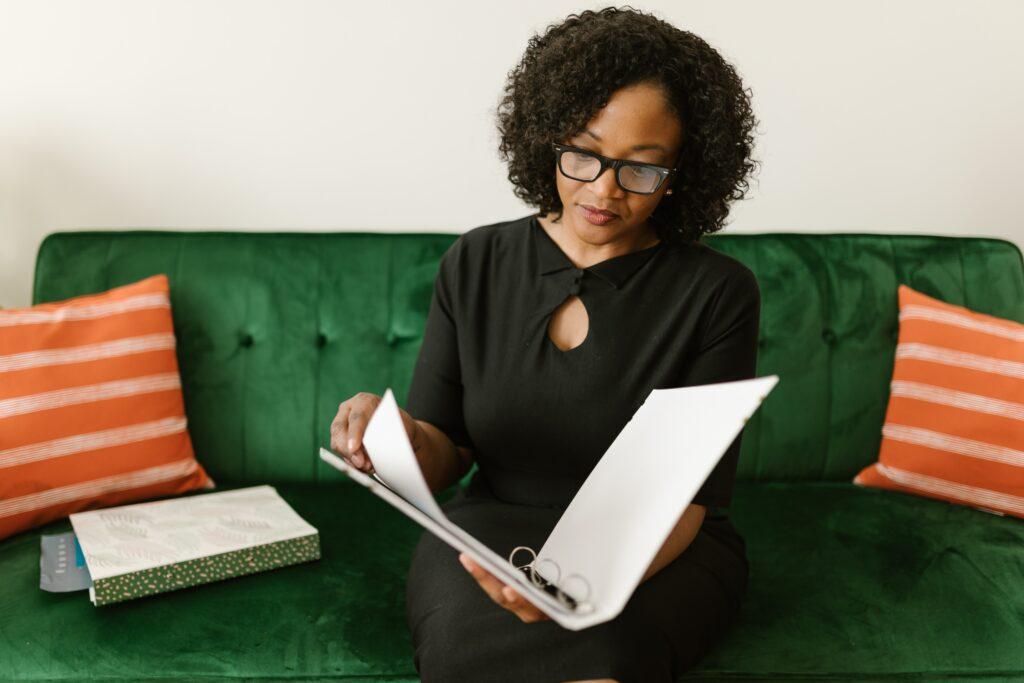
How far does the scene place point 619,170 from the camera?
1146 mm

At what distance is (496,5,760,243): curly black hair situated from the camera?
1.18 metres

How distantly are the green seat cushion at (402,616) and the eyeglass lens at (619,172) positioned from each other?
65 centimetres

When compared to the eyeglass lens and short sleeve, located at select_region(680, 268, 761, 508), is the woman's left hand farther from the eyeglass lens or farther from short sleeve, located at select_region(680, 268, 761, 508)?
the eyeglass lens

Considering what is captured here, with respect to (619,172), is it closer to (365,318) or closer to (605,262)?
(605,262)

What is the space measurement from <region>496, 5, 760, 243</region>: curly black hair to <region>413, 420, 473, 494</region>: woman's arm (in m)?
0.40

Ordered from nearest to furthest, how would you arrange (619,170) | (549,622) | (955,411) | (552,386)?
(549,622) < (619,170) < (552,386) < (955,411)

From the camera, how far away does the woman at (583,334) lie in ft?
3.60

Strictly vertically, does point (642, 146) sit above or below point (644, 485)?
above

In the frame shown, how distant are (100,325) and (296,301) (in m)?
0.36

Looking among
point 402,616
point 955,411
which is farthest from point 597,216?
point 955,411

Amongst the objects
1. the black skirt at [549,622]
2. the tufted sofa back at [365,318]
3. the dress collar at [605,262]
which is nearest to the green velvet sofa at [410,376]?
the tufted sofa back at [365,318]

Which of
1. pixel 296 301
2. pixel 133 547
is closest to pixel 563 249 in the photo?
pixel 296 301

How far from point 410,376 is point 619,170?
76 cm

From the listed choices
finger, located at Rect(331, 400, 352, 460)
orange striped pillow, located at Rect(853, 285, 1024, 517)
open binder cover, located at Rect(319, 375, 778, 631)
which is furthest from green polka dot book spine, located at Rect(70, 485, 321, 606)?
orange striped pillow, located at Rect(853, 285, 1024, 517)
